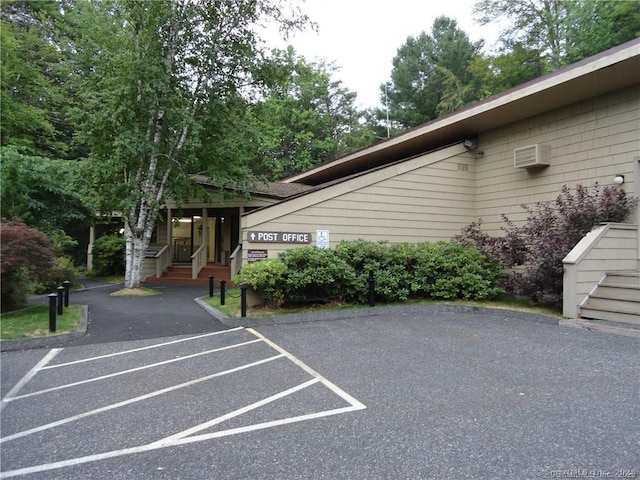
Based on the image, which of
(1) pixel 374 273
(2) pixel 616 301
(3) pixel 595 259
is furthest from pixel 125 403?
(3) pixel 595 259

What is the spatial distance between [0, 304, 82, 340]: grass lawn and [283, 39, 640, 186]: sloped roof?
10144 millimetres

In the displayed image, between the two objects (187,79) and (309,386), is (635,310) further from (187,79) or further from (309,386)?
(187,79)

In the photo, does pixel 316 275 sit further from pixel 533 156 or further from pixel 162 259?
pixel 162 259

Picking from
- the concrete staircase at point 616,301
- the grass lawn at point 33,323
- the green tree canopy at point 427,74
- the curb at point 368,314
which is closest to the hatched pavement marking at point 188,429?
the grass lawn at point 33,323

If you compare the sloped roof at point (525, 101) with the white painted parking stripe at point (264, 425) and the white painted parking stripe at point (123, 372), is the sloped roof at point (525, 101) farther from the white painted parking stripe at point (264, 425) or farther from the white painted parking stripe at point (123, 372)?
the white painted parking stripe at point (123, 372)

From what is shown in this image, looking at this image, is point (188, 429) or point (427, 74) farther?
point (427, 74)

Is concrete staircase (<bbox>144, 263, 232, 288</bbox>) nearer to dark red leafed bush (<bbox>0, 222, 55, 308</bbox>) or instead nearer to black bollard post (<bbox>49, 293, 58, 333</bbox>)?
dark red leafed bush (<bbox>0, 222, 55, 308</bbox>)

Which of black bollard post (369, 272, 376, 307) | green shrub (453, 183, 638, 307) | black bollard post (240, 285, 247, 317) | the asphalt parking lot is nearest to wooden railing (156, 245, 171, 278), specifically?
black bollard post (240, 285, 247, 317)

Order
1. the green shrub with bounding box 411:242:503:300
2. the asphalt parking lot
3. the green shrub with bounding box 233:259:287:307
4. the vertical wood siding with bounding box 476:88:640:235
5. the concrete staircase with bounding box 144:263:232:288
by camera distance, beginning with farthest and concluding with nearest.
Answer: the concrete staircase with bounding box 144:263:232:288 → the green shrub with bounding box 411:242:503:300 → the vertical wood siding with bounding box 476:88:640:235 → the green shrub with bounding box 233:259:287:307 → the asphalt parking lot

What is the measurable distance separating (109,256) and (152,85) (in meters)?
9.35

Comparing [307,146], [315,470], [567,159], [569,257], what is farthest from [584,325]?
[307,146]

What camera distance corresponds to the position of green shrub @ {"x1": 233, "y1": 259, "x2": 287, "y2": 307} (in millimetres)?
8148

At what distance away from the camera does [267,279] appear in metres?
8.17

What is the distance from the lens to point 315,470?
105 inches
